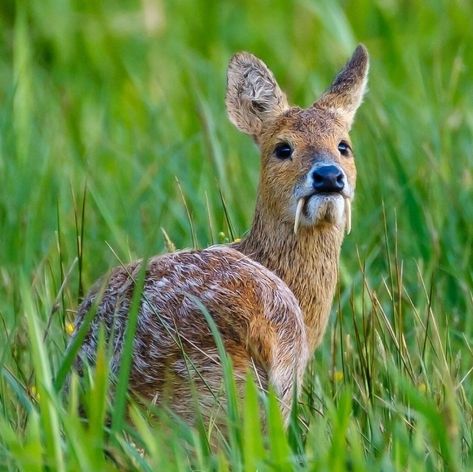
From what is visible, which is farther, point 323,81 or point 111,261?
point 323,81

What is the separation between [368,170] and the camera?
6098 millimetres

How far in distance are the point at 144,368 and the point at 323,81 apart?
418 cm

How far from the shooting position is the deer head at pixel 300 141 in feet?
15.3

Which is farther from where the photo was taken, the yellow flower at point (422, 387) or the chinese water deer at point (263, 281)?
the yellow flower at point (422, 387)

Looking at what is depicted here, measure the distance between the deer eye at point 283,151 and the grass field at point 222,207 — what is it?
16.3 inches

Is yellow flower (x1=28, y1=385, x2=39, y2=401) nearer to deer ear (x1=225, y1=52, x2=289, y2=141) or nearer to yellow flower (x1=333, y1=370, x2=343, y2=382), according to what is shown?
yellow flower (x1=333, y1=370, x2=343, y2=382)

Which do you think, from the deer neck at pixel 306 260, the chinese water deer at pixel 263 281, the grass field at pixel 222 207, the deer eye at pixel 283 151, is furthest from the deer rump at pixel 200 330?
the deer eye at pixel 283 151


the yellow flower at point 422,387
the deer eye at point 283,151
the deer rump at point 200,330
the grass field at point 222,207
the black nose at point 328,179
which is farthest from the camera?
the deer eye at point 283,151

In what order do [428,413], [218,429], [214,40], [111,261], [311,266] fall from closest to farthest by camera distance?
[428,413], [218,429], [311,266], [111,261], [214,40]

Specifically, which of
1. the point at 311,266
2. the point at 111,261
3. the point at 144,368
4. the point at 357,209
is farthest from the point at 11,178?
Result: the point at 144,368

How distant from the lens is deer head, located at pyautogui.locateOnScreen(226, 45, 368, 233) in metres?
4.67

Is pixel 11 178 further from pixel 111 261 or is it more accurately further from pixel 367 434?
pixel 367 434

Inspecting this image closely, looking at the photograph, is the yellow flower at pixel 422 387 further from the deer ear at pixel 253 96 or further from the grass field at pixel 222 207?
the deer ear at pixel 253 96

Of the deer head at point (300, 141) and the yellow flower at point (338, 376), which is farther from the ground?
the deer head at point (300, 141)
